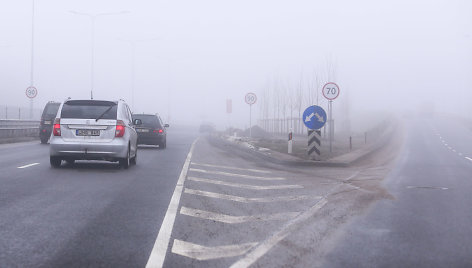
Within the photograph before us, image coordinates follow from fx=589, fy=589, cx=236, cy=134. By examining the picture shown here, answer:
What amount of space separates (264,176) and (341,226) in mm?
6955

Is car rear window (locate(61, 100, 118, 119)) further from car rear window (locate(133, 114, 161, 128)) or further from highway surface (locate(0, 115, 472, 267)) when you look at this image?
car rear window (locate(133, 114, 161, 128))

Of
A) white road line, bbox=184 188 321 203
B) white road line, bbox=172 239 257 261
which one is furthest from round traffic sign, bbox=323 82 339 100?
white road line, bbox=172 239 257 261

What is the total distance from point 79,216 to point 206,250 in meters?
2.35

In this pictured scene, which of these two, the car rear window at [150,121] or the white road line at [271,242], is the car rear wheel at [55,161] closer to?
the white road line at [271,242]

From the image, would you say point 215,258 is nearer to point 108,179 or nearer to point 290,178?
point 108,179

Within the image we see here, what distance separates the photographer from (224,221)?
777 centimetres

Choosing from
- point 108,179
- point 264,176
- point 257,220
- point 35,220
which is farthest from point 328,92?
point 35,220

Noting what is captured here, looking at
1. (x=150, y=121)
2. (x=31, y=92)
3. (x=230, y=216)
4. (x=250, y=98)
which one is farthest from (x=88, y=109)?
(x=31, y=92)

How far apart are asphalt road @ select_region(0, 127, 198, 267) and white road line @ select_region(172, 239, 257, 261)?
0.31 m

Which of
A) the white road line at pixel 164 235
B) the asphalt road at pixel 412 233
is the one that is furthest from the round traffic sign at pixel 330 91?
the white road line at pixel 164 235

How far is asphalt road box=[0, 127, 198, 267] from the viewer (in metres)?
5.59

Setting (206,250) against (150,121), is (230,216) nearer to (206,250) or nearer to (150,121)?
(206,250)

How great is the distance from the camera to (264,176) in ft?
47.8

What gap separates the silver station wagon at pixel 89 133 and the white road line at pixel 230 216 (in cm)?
608
